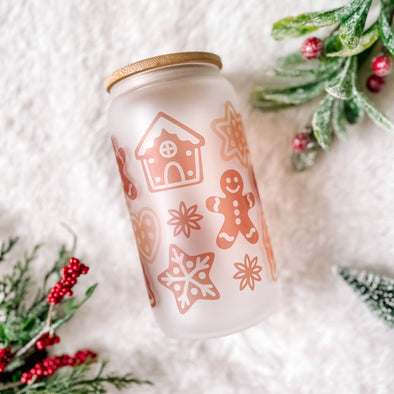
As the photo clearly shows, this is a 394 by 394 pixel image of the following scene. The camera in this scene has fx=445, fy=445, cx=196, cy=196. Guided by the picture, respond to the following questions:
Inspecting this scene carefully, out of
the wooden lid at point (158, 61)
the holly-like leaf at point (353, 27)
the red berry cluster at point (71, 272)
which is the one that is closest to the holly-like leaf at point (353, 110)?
the holly-like leaf at point (353, 27)

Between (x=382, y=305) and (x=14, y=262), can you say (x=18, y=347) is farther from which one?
(x=382, y=305)

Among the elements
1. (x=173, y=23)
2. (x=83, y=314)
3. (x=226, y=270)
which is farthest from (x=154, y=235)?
(x=173, y=23)

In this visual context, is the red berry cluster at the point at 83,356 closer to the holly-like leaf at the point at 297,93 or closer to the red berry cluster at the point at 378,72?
the holly-like leaf at the point at 297,93

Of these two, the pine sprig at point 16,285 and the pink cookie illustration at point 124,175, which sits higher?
the pink cookie illustration at point 124,175

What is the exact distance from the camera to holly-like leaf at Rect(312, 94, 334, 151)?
67 centimetres

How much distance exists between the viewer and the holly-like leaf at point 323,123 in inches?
26.3

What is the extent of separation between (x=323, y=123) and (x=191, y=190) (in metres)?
0.23

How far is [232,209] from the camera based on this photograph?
2.06 feet

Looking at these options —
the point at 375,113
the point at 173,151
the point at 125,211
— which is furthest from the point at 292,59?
the point at 125,211

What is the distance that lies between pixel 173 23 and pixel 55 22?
7.7 inches

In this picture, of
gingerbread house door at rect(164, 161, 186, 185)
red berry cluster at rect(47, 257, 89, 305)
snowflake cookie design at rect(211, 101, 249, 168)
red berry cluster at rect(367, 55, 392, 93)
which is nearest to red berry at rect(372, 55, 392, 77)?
red berry cluster at rect(367, 55, 392, 93)

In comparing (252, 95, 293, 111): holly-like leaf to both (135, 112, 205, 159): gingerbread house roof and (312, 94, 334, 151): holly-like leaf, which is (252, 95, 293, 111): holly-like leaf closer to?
(312, 94, 334, 151): holly-like leaf

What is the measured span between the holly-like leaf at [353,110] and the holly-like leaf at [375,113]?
0.01m

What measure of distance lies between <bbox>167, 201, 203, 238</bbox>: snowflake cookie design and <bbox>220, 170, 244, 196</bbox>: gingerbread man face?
0.16ft
